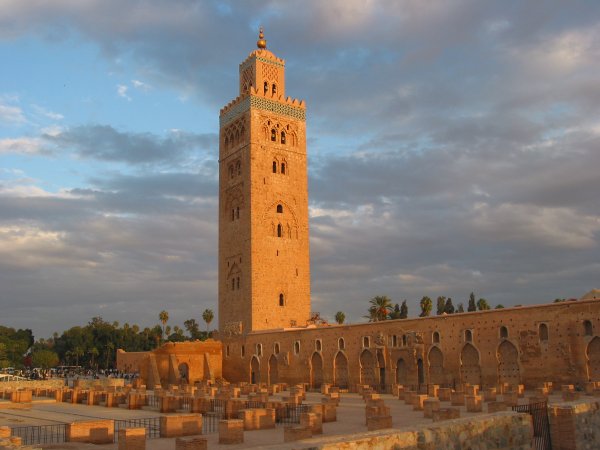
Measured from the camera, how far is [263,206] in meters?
36.7

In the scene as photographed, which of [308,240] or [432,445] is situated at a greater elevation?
[308,240]

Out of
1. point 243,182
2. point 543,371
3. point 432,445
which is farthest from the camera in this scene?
point 243,182

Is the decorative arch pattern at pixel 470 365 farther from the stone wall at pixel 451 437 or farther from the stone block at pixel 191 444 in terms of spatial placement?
the stone block at pixel 191 444

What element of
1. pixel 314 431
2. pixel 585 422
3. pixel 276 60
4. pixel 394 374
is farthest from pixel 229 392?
pixel 276 60

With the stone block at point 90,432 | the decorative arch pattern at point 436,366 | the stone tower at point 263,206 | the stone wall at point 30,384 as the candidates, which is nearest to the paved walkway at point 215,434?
the stone block at point 90,432

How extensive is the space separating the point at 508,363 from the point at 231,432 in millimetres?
12540

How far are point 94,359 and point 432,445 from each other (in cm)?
5638

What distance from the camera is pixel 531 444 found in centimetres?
991

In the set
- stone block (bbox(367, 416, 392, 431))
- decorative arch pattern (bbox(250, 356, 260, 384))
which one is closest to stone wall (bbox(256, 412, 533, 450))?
stone block (bbox(367, 416, 392, 431))

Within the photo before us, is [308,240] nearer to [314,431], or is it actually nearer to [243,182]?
[243,182]

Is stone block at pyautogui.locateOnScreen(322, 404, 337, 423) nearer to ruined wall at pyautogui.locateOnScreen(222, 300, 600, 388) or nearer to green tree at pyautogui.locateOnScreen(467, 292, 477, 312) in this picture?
ruined wall at pyautogui.locateOnScreen(222, 300, 600, 388)

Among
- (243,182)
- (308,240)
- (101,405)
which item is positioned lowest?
(101,405)

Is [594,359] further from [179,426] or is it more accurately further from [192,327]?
[192,327]

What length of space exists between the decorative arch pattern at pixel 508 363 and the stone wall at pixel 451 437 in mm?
12465
